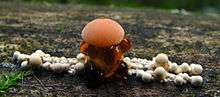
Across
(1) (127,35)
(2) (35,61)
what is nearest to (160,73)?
(2) (35,61)

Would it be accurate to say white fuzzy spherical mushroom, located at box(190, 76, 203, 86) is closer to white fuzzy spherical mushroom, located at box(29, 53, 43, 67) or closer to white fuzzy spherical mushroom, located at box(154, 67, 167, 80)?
white fuzzy spherical mushroom, located at box(154, 67, 167, 80)

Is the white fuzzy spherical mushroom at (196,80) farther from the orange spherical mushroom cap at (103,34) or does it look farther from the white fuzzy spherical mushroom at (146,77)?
the orange spherical mushroom cap at (103,34)

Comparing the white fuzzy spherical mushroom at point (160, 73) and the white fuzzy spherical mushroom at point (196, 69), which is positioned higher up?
the white fuzzy spherical mushroom at point (196, 69)

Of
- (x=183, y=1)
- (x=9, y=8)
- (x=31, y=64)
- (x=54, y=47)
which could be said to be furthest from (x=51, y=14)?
(x=183, y=1)

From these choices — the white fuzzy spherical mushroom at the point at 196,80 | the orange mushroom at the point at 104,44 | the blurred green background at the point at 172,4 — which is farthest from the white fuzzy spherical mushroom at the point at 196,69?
the blurred green background at the point at 172,4

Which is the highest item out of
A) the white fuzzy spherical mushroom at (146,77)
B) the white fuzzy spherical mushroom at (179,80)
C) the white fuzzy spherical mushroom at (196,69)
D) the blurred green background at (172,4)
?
the blurred green background at (172,4)

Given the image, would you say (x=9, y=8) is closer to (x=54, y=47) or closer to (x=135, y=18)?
(x=135, y=18)

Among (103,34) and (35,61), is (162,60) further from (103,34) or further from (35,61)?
(35,61)
